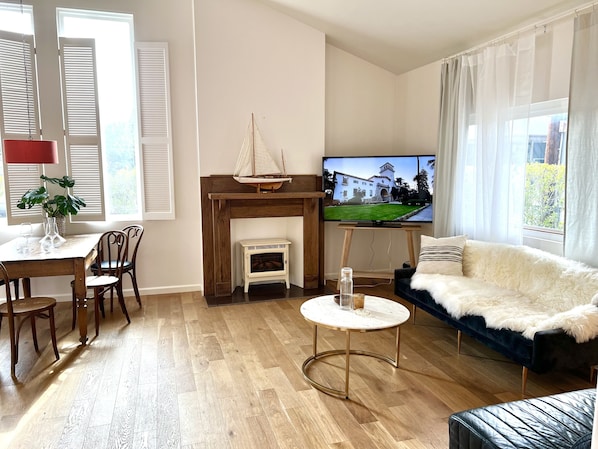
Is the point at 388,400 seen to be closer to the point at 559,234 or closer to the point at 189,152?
the point at 559,234

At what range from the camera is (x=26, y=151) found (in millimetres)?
3787

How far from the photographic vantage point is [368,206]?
5047 millimetres

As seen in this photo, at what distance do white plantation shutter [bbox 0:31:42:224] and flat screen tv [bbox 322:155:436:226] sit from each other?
3.06 m

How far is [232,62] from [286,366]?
3.22 metres

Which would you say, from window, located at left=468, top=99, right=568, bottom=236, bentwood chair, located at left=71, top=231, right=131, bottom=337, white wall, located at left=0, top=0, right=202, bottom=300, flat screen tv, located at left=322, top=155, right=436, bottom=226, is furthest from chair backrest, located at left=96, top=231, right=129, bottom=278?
window, located at left=468, top=99, right=568, bottom=236

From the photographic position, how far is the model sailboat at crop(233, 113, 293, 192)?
4742mm

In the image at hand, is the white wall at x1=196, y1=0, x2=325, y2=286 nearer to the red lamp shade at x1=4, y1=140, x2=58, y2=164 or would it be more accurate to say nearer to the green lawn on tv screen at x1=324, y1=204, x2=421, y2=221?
the green lawn on tv screen at x1=324, y1=204, x2=421, y2=221

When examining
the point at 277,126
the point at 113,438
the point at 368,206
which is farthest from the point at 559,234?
the point at 113,438

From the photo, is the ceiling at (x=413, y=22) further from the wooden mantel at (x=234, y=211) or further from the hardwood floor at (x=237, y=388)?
the hardwood floor at (x=237, y=388)

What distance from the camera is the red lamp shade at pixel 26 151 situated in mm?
3750

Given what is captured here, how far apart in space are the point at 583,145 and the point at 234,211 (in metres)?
3.24

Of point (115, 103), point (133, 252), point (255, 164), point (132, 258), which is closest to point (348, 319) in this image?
point (255, 164)

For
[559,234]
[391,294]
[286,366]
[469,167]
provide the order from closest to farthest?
[286,366] → [559,234] → [469,167] → [391,294]

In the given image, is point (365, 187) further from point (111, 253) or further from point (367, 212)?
point (111, 253)
